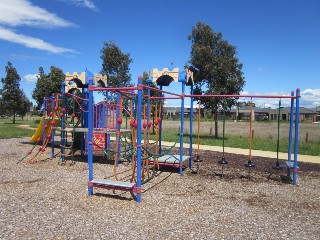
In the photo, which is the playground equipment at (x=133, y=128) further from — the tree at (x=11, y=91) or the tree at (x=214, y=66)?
the tree at (x=11, y=91)

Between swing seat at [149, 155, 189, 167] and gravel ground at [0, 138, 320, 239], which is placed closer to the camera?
gravel ground at [0, 138, 320, 239]

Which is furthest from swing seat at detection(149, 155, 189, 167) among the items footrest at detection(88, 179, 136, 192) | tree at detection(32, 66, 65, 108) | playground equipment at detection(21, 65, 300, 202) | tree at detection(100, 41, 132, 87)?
tree at detection(32, 66, 65, 108)

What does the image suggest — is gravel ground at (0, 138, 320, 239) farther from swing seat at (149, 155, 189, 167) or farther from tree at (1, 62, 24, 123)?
tree at (1, 62, 24, 123)

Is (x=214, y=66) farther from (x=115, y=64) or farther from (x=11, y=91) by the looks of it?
(x=11, y=91)

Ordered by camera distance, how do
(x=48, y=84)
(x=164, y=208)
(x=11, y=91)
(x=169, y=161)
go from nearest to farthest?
(x=164, y=208)
(x=169, y=161)
(x=48, y=84)
(x=11, y=91)

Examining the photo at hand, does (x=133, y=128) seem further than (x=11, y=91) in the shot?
No

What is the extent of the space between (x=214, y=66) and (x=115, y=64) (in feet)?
31.4

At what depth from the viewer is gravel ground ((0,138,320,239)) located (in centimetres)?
453

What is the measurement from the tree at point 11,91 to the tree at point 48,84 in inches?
216

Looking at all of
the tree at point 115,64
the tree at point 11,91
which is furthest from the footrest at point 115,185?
the tree at point 11,91

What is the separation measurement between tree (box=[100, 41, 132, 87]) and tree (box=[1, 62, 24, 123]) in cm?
1851

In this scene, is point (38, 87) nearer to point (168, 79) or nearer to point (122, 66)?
point (122, 66)

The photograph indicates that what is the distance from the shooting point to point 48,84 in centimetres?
3294

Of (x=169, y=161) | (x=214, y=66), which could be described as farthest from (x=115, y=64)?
(x=169, y=161)
